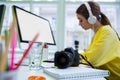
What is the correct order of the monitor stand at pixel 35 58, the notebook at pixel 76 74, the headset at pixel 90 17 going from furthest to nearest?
the headset at pixel 90 17
the monitor stand at pixel 35 58
the notebook at pixel 76 74

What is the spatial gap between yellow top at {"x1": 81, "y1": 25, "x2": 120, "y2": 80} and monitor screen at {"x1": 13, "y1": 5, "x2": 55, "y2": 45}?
1.29 ft

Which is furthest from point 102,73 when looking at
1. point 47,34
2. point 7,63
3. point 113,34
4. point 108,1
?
point 108,1

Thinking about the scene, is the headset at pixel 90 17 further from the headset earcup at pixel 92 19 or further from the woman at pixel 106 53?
the woman at pixel 106 53

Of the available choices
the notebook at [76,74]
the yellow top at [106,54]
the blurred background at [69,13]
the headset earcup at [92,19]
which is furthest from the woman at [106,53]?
the blurred background at [69,13]

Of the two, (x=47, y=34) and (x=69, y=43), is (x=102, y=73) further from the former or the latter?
(x=69, y=43)

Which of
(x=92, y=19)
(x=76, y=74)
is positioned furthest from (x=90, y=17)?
(x=76, y=74)

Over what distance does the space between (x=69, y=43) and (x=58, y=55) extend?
1.92 m

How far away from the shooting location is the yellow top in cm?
124

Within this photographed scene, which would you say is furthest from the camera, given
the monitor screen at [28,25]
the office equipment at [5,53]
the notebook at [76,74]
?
the monitor screen at [28,25]

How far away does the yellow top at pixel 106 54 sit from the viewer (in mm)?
1242

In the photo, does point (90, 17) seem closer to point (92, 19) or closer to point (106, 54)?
point (92, 19)

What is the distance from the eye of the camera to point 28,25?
1.45 m

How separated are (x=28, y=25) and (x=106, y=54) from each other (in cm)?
61

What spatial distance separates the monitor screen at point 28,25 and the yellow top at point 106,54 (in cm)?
39
